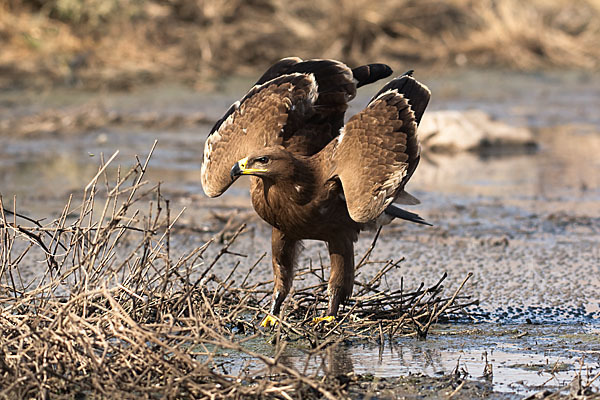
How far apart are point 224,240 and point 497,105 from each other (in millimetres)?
8027

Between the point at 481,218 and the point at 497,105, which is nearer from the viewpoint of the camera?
the point at 481,218

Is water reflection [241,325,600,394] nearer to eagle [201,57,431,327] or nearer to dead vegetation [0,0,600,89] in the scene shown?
eagle [201,57,431,327]

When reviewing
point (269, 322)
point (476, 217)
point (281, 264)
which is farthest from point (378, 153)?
point (476, 217)

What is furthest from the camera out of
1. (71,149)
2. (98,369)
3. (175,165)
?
(71,149)

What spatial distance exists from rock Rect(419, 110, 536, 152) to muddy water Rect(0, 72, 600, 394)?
23 centimetres

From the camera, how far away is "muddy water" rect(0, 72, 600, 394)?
475cm

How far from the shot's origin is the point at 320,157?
505 cm

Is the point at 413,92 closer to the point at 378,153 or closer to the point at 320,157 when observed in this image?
the point at 378,153

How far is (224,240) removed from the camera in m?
7.04

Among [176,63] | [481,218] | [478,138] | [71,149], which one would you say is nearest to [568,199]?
[481,218]

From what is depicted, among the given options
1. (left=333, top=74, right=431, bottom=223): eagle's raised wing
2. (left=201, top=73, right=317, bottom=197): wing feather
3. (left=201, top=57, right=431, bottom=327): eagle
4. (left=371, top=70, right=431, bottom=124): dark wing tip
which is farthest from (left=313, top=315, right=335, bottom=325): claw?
(left=371, top=70, right=431, bottom=124): dark wing tip

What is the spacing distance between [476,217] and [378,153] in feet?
10.2

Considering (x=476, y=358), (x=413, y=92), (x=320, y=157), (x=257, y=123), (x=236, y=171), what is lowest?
(x=476, y=358)

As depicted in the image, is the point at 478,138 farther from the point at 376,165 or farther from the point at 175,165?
the point at 376,165
